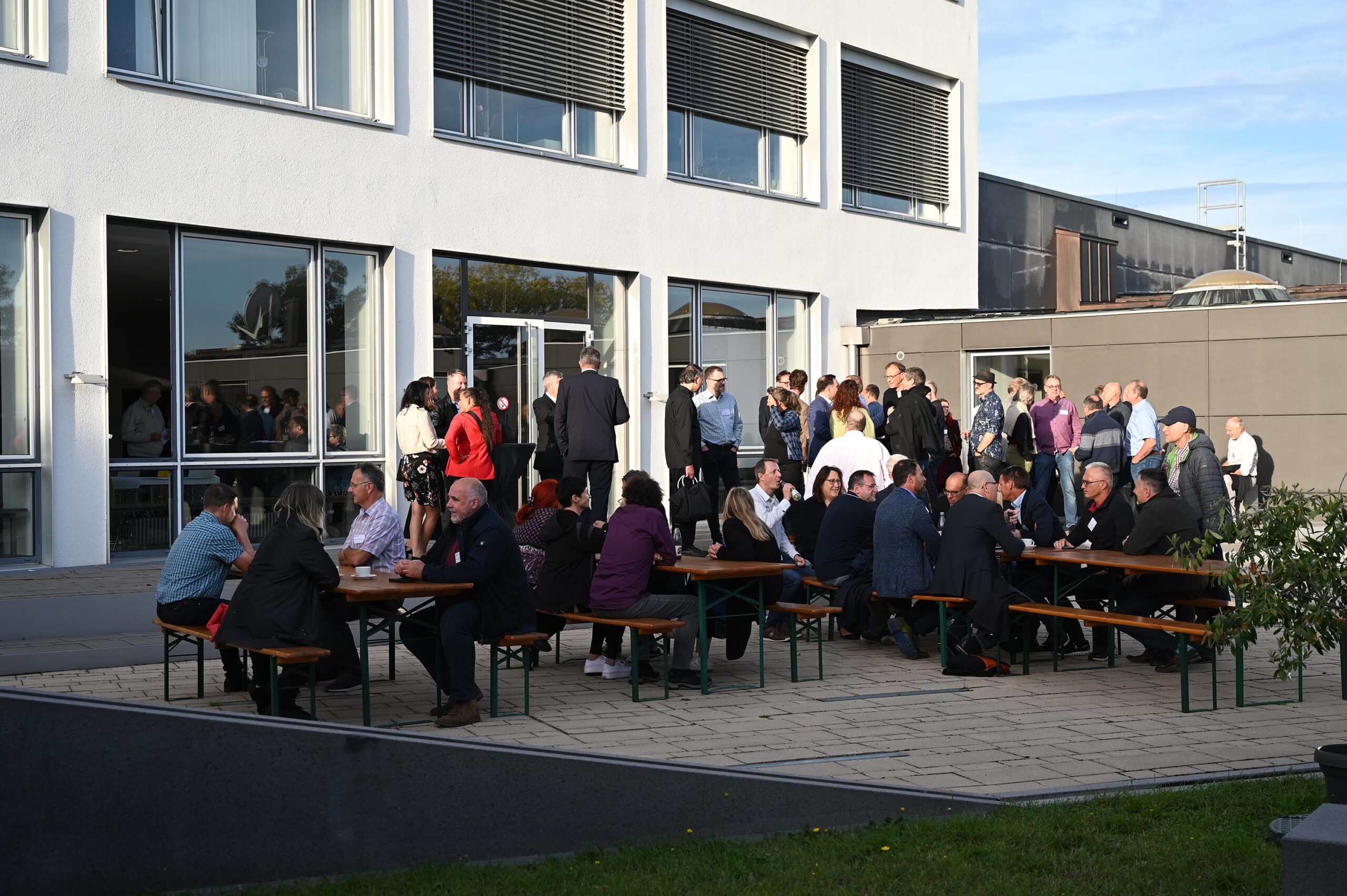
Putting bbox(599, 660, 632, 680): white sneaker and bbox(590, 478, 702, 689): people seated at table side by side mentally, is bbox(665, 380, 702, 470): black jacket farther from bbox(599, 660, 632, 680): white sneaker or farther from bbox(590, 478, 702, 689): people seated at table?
bbox(590, 478, 702, 689): people seated at table

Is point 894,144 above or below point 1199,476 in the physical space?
above

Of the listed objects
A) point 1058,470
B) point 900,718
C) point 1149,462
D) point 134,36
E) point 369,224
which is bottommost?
point 900,718

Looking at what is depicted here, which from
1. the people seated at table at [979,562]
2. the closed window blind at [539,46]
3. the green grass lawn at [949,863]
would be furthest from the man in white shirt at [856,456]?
the green grass lawn at [949,863]

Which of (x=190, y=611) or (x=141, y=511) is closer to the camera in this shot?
(x=190, y=611)

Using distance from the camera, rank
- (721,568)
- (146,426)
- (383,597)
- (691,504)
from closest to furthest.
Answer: (383,597) < (721,568) < (691,504) < (146,426)

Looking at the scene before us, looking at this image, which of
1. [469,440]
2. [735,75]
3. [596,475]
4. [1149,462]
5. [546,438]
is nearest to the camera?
[469,440]

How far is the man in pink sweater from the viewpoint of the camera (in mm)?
17250

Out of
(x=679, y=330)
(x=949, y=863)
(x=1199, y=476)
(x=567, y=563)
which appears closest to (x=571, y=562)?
(x=567, y=563)

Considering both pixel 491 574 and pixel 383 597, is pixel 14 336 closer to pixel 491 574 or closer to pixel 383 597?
pixel 383 597

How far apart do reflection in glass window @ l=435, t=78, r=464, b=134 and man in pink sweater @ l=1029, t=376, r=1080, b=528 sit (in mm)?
7614

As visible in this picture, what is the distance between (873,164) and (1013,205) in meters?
5.35

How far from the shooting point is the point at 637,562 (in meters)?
8.91

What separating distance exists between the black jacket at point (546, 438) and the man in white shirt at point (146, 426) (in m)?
3.50

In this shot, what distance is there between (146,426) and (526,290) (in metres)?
4.95
